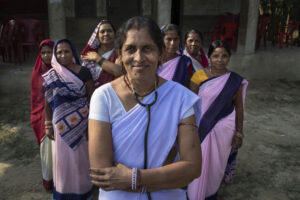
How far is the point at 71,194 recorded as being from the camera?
2.78m

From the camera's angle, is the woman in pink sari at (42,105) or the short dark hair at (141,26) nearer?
the short dark hair at (141,26)

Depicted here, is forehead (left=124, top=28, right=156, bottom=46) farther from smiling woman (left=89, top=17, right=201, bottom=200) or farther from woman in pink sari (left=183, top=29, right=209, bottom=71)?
woman in pink sari (left=183, top=29, right=209, bottom=71)

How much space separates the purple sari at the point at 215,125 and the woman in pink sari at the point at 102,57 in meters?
0.93

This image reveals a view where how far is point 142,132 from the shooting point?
51.3 inches

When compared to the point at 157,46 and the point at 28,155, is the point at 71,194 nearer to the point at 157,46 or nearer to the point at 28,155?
the point at 28,155

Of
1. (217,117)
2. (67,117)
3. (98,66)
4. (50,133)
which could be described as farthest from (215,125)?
(50,133)

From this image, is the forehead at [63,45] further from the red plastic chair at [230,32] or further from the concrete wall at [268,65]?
the red plastic chair at [230,32]

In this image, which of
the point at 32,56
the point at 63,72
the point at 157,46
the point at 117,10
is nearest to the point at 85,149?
the point at 63,72

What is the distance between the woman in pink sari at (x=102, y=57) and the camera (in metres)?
2.84

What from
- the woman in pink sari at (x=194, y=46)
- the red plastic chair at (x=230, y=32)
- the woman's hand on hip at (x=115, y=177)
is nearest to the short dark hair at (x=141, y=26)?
the woman's hand on hip at (x=115, y=177)

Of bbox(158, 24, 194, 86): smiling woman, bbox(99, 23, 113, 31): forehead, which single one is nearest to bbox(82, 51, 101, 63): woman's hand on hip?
bbox(99, 23, 113, 31): forehead

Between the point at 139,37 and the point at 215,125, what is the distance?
66.8 inches

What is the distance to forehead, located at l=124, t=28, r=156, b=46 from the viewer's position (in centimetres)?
130

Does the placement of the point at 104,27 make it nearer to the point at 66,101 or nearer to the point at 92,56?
the point at 92,56
